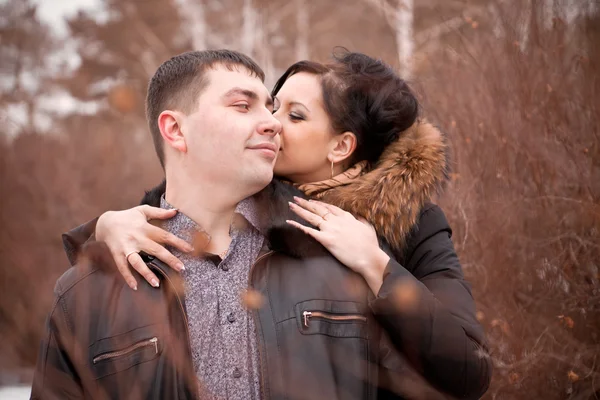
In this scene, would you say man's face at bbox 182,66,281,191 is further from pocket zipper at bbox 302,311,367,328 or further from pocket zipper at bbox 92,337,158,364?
pocket zipper at bbox 92,337,158,364

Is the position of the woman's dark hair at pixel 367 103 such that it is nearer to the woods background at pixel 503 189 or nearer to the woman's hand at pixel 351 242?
the woman's hand at pixel 351 242

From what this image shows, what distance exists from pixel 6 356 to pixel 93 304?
17.8 ft

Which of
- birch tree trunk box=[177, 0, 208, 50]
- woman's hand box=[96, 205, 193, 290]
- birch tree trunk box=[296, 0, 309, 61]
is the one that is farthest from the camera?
birch tree trunk box=[296, 0, 309, 61]

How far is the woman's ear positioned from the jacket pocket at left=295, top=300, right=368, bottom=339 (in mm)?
929

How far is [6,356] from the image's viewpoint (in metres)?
7.03

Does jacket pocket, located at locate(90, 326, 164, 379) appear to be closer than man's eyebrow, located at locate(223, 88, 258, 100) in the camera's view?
Yes

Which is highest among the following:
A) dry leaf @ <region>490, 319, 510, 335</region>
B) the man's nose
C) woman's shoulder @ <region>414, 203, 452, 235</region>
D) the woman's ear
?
the man's nose

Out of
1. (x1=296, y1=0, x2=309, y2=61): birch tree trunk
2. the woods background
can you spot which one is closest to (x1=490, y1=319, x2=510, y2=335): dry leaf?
the woods background

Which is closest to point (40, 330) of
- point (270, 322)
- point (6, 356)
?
point (6, 356)

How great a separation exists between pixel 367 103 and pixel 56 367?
5.99ft

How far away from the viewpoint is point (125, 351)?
2.29 m

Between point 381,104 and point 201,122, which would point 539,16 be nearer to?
point 381,104

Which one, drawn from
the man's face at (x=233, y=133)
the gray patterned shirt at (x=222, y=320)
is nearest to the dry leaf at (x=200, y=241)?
the gray patterned shirt at (x=222, y=320)

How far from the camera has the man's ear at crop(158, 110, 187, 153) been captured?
278 centimetres
